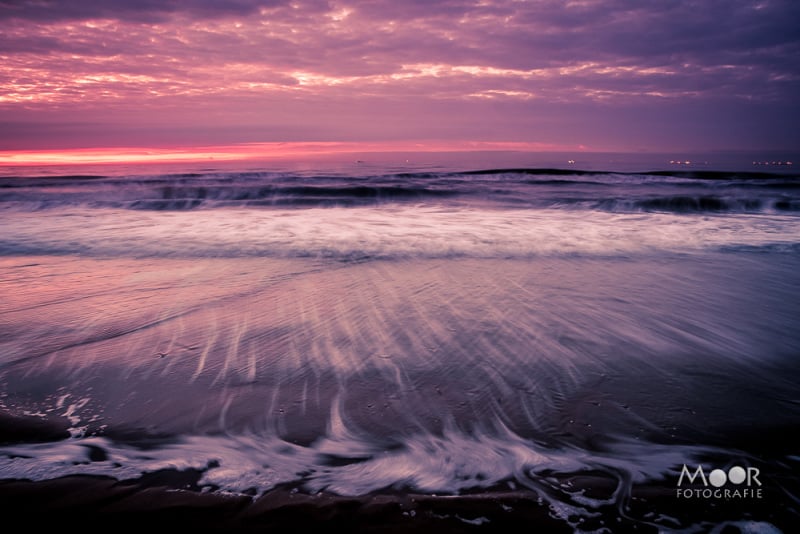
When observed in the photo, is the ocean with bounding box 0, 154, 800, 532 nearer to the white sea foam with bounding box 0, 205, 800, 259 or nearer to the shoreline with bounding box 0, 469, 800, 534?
the shoreline with bounding box 0, 469, 800, 534

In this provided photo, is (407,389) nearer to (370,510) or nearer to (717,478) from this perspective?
(370,510)

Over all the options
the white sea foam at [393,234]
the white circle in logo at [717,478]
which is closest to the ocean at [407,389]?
the white circle in logo at [717,478]

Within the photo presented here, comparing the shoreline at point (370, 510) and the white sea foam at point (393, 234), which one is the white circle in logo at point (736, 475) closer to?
the shoreline at point (370, 510)

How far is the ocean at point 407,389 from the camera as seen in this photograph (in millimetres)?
1857

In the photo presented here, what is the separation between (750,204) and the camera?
1636 cm

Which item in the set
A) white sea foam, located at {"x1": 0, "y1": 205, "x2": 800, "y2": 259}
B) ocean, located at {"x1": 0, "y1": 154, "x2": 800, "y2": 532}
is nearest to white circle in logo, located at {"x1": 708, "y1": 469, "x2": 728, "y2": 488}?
ocean, located at {"x1": 0, "y1": 154, "x2": 800, "y2": 532}

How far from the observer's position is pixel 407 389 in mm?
2746

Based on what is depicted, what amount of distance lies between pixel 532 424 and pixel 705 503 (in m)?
0.78

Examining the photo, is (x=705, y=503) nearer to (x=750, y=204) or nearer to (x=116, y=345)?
(x=116, y=345)

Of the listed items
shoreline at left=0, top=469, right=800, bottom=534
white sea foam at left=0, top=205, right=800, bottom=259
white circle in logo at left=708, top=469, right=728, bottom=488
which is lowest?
shoreline at left=0, top=469, right=800, bottom=534

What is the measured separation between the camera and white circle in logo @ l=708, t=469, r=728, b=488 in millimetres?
1945

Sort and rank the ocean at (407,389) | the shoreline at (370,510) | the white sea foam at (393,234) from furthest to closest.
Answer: the white sea foam at (393,234)
the ocean at (407,389)
the shoreline at (370,510)

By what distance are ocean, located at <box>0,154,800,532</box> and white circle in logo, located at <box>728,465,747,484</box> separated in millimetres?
10

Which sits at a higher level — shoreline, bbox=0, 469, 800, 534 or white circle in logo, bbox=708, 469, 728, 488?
white circle in logo, bbox=708, 469, 728, 488
